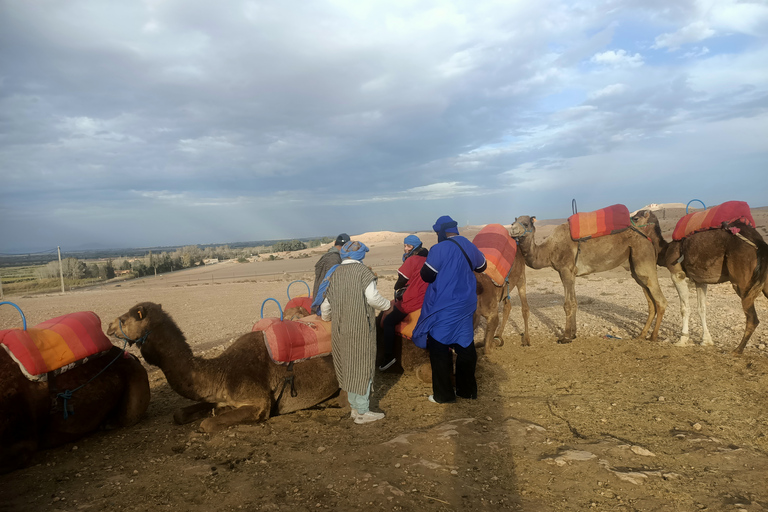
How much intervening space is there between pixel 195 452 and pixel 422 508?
2.51 metres

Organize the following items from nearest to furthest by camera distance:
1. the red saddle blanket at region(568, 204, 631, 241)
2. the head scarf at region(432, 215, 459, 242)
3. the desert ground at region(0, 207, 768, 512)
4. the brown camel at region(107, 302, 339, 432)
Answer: the desert ground at region(0, 207, 768, 512) < the brown camel at region(107, 302, 339, 432) < the head scarf at region(432, 215, 459, 242) < the red saddle blanket at region(568, 204, 631, 241)

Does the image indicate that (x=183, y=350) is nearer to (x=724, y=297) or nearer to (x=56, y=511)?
(x=56, y=511)

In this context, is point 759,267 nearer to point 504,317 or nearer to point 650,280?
point 650,280

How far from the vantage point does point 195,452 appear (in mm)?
4711

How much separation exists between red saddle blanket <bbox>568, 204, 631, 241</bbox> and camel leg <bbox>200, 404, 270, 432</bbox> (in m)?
7.15

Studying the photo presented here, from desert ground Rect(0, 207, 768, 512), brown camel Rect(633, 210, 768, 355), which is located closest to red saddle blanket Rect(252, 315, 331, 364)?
desert ground Rect(0, 207, 768, 512)

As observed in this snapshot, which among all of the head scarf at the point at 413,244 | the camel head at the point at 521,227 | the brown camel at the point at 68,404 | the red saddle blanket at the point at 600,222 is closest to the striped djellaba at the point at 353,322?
the head scarf at the point at 413,244

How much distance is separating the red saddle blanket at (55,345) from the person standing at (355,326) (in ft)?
8.75

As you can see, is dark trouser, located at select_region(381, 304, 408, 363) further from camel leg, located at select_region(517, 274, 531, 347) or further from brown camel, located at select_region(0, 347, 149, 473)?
brown camel, located at select_region(0, 347, 149, 473)

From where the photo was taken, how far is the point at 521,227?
1012 centimetres

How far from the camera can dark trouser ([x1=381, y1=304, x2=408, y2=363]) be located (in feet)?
23.6

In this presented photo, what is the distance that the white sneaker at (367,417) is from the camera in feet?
17.8

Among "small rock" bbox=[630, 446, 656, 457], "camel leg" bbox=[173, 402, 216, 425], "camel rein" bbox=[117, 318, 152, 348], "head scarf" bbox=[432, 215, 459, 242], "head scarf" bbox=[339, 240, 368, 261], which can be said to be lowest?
"small rock" bbox=[630, 446, 656, 457]

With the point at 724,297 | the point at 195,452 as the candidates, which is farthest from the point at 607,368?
the point at 724,297
